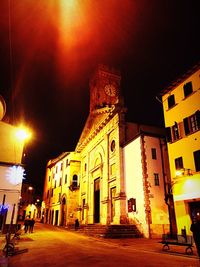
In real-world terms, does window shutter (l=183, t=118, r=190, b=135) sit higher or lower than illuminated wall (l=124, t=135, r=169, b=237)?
higher

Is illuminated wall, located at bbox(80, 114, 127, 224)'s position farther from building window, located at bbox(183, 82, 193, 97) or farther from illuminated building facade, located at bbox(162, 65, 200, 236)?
building window, located at bbox(183, 82, 193, 97)

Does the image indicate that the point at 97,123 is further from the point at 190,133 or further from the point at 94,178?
the point at 190,133

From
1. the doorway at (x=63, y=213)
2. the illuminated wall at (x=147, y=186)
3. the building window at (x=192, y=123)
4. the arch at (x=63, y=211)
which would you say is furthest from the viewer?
the doorway at (x=63, y=213)

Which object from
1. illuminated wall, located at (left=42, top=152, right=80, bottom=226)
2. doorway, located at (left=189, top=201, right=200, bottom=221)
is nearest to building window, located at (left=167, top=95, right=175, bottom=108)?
doorway, located at (left=189, top=201, right=200, bottom=221)

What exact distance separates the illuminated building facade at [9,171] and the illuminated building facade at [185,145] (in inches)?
528

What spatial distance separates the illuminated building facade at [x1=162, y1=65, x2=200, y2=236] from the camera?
50.7 feet

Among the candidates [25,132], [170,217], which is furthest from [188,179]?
[25,132]

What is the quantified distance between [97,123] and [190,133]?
65.5 feet

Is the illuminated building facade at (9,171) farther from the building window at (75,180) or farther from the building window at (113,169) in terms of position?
the building window at (75,180)

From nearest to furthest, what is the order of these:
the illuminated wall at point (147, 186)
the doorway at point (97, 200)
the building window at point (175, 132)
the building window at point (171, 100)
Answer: the building window at point (175, 132)
the building window at point (171, 100)
the illuminated wall at point (147, 186)
the doorway at point (97, 200)

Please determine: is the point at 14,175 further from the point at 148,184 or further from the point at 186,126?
the point at 186,126

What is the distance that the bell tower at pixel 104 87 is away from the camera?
37.8 meters

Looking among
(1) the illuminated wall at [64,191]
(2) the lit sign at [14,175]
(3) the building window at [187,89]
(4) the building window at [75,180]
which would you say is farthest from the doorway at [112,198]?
(3) the building window at [187,89]

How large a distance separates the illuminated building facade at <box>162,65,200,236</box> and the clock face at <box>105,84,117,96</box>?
2040 cm
